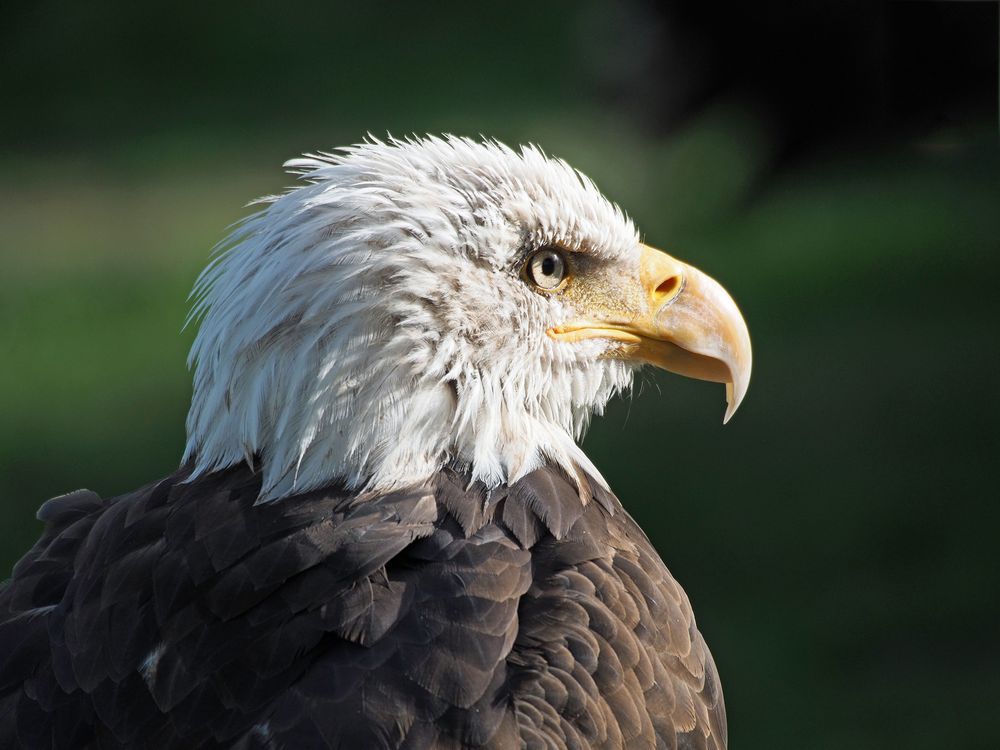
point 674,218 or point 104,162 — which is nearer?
point 674,218

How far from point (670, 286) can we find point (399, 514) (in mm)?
860

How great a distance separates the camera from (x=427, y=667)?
2264 millimetres

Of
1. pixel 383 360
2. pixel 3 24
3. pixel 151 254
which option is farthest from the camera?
pixel 3 24

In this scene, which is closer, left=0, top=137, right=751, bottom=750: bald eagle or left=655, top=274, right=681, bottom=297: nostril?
left=0, top=137, right=751, bottom=750: bald eagle

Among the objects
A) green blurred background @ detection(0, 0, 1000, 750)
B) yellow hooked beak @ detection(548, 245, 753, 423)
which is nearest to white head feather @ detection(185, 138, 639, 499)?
yellow hooked beak @ detection(548, 245, 753, 423)

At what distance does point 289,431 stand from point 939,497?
15.2ft

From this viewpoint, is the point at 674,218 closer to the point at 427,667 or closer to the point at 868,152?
the point at 868,152

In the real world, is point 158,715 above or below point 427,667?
below

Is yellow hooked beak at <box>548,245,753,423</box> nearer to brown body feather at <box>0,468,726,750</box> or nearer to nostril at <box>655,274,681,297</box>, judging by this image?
nostril at <box>655,274,681,297</box>

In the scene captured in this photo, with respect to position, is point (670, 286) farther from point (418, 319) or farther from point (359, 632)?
point (359, 632)

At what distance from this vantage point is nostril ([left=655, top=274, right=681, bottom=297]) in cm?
293

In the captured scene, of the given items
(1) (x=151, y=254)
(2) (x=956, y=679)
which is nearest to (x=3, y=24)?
(1) (x=151, y=254)

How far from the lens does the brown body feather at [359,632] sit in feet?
7.32

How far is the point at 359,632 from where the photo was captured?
231 cm
